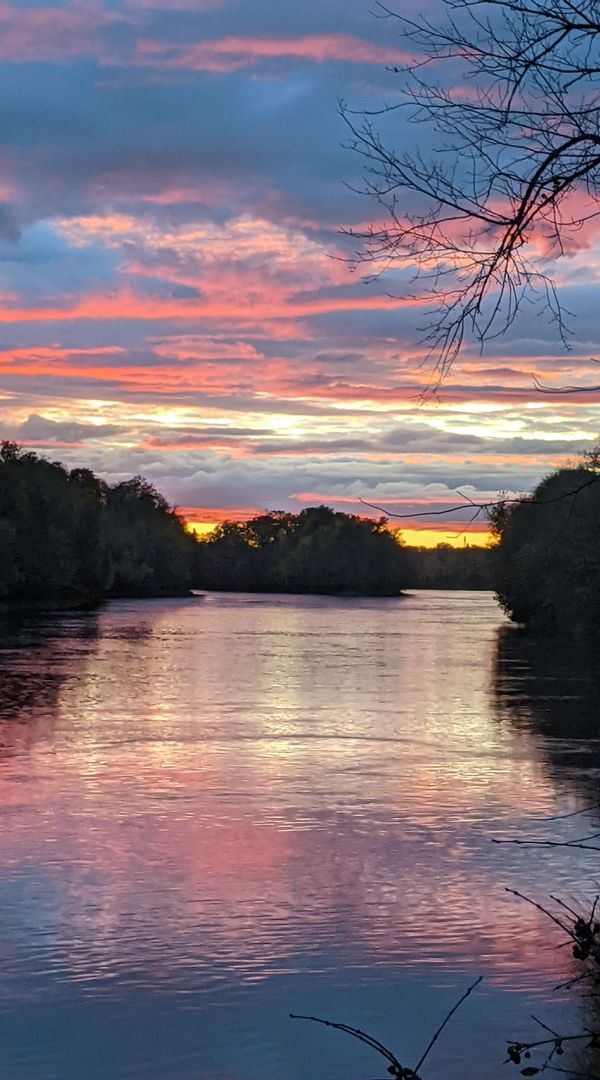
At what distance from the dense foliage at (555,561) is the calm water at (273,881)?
57.1 ft

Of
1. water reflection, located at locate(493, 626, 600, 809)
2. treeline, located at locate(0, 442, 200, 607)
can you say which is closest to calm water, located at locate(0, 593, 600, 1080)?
water reflection, located at locate(493, 626, 600, 809)

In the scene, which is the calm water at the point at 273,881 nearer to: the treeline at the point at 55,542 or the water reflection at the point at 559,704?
the water reflection at the point at 559,704

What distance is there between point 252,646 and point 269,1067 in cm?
4589

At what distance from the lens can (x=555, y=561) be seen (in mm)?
60031

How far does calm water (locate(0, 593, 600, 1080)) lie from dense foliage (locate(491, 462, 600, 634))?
17.4 m

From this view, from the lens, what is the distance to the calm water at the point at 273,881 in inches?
336

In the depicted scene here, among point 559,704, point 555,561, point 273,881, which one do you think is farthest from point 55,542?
point 273,881

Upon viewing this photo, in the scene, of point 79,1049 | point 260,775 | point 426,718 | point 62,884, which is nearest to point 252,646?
point 426,718

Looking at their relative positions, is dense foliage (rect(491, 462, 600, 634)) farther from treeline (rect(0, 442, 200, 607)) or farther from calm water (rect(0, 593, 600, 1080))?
treeline (rect(0, 442, 200, 607))

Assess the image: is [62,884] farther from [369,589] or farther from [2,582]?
[369,589]

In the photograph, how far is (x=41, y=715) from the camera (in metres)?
25.7

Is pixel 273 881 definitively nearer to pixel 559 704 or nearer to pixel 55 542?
pixel 559 704

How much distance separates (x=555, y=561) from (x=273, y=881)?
4916cm

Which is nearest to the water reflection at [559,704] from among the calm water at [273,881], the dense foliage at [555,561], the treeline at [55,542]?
the calm water at [273,881]
